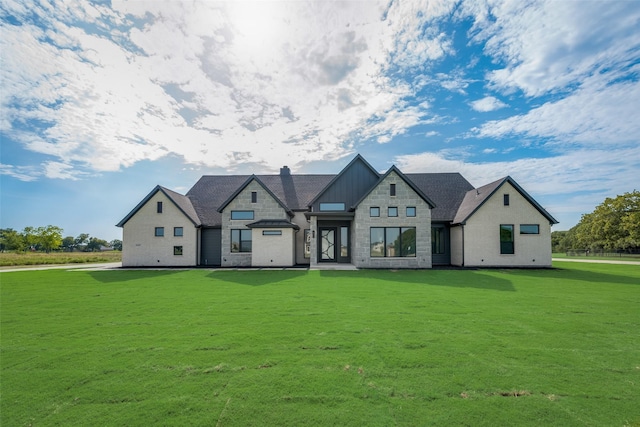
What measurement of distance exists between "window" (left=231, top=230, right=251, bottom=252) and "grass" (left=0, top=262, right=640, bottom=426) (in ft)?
40.4

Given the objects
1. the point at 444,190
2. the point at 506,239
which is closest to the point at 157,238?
the point at 444,190

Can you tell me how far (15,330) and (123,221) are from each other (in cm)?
1728

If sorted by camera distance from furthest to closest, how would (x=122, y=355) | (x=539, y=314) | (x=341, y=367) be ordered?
1. (x=539, y=314)
2. (x=122, y=355)
3. (x=341, y=367)

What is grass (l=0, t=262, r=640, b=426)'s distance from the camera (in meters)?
3.30

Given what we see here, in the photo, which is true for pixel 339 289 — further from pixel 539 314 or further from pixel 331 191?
pixel 331 191

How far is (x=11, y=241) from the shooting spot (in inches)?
2024

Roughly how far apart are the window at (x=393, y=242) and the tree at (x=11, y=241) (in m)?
57.0

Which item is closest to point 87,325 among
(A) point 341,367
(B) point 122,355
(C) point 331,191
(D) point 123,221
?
(B) point 122,355

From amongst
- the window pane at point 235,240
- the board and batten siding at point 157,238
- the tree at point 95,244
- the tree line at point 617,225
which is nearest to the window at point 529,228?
the window pane at point 235,240

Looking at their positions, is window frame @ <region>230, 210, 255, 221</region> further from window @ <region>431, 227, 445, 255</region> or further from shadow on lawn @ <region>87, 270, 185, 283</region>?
window @ <region>431, 227, 445, 255</region>

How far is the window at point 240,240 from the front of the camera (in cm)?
2139

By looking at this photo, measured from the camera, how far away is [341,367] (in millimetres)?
4402

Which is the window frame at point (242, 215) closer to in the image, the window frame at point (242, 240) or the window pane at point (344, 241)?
the window frame at point (242, 240)

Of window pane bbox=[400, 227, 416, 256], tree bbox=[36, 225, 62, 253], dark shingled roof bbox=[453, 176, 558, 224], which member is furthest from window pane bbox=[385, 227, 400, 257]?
tree bbox=[36, 225, 62, 253]
